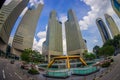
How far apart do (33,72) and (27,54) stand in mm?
42370

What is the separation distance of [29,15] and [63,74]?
161 meters

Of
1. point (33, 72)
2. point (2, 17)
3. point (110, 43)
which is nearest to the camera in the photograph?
point (33, 72)

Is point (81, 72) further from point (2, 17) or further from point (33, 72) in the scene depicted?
point (2, 17)

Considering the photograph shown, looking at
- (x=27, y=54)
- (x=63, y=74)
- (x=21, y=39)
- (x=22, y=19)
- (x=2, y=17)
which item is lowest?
(x=63, y=74)

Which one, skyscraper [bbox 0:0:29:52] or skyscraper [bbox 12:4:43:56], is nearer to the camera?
skyscraper [bbox 0:0:29:52]

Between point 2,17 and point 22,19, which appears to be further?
point 22,19

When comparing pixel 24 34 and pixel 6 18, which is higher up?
pixel 6 18

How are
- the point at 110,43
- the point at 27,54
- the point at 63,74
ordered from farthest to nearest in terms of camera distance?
1. the point at 110,43
2. the point at 27,54
3. the point at 63,74

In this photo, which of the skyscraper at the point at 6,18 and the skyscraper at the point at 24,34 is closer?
the skyscraper at the point at 6,18

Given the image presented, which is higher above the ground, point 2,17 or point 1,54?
point 2,17

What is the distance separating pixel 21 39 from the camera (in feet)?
611

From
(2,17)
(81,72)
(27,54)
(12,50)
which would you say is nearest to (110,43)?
(27,54)

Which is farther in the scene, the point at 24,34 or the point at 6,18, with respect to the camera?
the point at 24,34

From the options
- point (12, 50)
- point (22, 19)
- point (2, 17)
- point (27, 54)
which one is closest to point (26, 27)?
point (22, 19)
